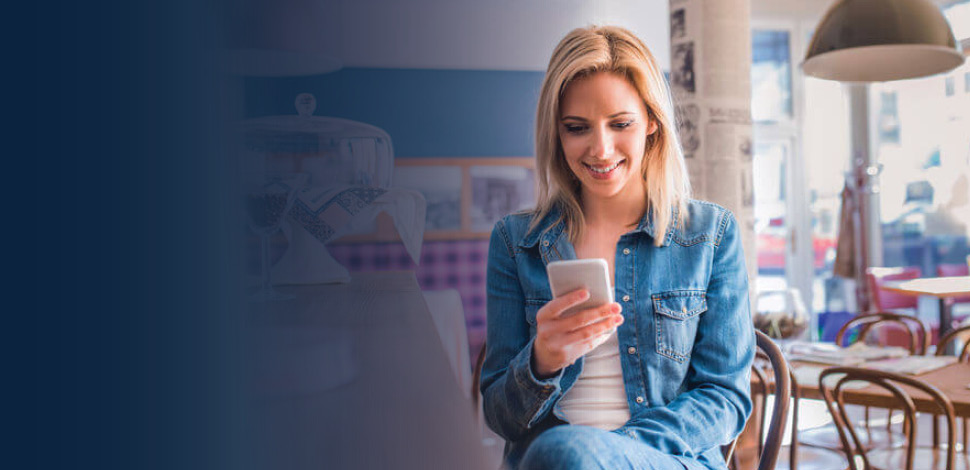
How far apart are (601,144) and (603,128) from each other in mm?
23

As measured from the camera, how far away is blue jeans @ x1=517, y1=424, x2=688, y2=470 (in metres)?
0.72

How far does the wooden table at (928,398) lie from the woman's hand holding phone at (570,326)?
1.34 metres

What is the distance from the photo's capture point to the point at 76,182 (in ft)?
0.85

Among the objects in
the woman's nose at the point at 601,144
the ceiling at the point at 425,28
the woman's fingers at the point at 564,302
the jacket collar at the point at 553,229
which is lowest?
the woman's fingers at the point at 564,302

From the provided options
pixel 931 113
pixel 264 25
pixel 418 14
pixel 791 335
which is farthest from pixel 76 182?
pixel 931 113

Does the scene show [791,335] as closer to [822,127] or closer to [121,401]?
[121,401]


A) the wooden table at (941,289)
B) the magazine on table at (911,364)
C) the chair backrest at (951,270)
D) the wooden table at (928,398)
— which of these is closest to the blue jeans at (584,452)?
the wooden table at (928,398)

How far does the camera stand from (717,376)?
3.15 ft

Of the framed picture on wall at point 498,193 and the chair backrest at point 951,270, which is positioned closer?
the framed picture on wall at point 498,193

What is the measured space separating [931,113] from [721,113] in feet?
13.4

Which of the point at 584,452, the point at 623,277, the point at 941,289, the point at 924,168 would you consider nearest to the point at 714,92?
the point at 623,277

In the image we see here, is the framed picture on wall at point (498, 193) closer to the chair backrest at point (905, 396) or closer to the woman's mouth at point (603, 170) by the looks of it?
the woman's mouth at point (603, 170)

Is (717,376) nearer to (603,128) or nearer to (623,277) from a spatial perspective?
(623,277)

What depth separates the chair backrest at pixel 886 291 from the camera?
175 inches
